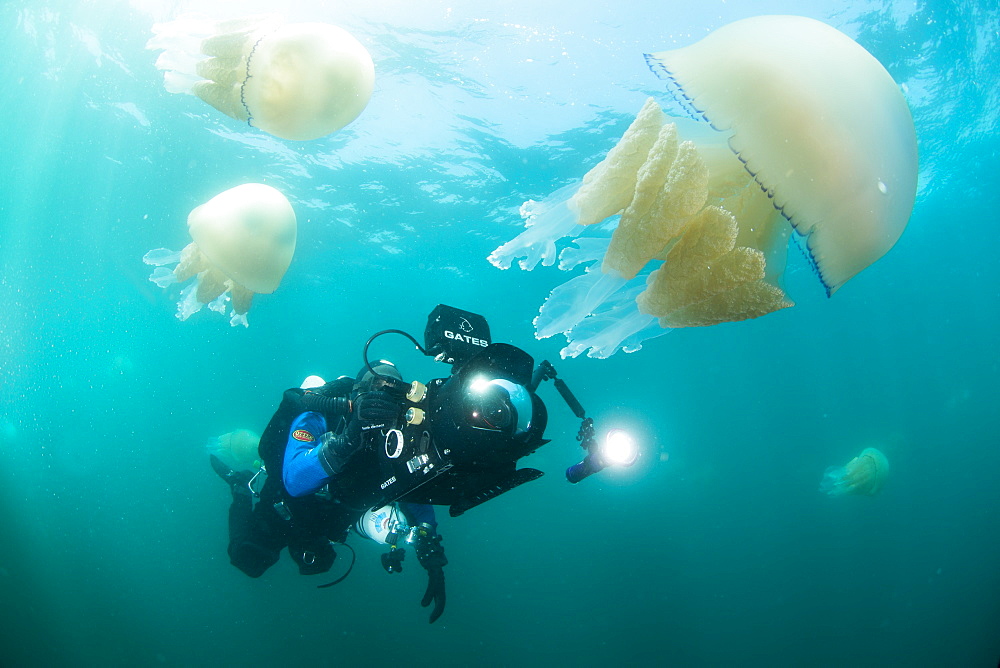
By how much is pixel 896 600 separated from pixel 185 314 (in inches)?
1221

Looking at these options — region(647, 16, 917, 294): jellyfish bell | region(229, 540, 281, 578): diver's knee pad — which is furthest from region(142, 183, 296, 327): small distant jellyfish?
region(647, 16, 917, 294): jellyfish bell

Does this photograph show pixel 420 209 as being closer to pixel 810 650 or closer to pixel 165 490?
pixel 810 650

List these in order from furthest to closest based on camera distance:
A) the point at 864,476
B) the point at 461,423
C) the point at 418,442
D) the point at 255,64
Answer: the point at 864,476 < the point at 255,64 < the point at 418,442 < the point at 461,423

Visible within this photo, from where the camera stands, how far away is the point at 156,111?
12.1 m

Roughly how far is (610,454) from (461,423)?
125cm

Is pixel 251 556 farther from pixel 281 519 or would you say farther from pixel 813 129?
pixel 813 129

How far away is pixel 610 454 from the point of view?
2.93 meters

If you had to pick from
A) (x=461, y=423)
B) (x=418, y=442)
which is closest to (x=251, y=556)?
(x=418, y=442)

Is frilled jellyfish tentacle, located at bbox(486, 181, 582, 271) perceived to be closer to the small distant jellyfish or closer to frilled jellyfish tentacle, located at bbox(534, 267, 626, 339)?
frilled jellyfish tentacle, located at bbox(534, 267, 626, 339)

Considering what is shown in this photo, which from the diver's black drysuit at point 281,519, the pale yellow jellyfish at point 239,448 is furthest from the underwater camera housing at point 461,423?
the pale yellow jellyfish at point 239,448

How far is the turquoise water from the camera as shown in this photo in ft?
32.6

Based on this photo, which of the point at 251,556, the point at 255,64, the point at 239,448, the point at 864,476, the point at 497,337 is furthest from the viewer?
the point at 497,337

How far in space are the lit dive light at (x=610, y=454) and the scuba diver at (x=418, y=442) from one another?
0.01 metres

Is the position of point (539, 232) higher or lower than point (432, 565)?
higher
